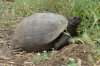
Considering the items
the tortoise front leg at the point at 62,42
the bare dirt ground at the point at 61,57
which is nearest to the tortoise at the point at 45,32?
the tortoise front leg at the point at 62,42

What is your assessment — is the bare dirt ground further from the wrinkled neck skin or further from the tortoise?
the wrinkled neck skin

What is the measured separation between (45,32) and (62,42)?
25 cm

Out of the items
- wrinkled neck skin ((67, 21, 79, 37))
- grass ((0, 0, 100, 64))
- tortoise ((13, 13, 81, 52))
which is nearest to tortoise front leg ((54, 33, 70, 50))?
tortoise ((13, 13, 81, 52))

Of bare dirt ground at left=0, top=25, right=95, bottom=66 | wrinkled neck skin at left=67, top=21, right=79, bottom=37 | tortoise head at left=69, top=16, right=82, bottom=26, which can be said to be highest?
tortoise head at left=69, top=16, right=82, bottom=26

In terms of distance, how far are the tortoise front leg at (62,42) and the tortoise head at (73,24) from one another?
0.47ft

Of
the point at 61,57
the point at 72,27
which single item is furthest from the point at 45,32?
the point at 61,57

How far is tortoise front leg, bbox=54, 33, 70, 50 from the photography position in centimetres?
416

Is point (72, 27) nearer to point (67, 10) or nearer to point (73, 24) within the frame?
point (73, 24)

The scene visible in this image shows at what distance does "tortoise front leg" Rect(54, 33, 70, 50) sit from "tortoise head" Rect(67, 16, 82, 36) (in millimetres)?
145

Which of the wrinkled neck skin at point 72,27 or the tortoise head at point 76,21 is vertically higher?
the tortoise head at point 76,21

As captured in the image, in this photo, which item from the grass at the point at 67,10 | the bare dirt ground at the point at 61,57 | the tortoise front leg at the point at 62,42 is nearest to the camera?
the bare dirt ground at the point at 61,57

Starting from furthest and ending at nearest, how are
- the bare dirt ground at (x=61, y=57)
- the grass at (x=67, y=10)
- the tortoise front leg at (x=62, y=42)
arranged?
the grass at (x=67, y=10) < the tortoise front leg at (x=62, y=42) < the bare dirt ground at (x=61, y=57)

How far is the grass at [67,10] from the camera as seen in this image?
14.1ft

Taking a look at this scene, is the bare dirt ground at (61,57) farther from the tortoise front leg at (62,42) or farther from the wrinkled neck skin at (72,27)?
the wrinkled neck skin at (72,27)
